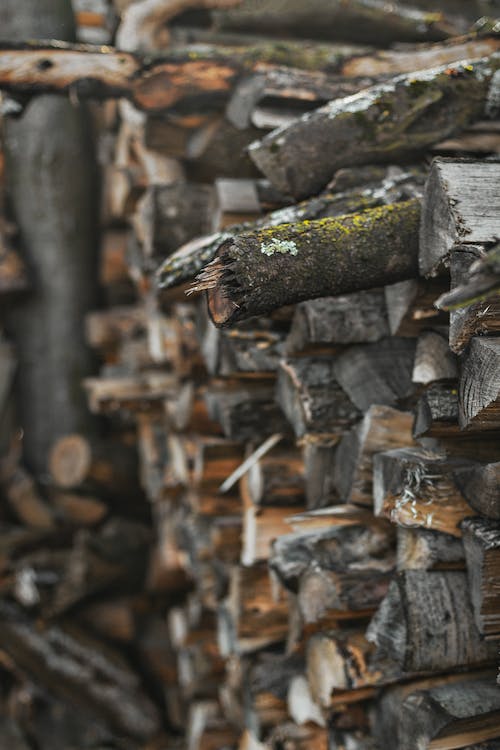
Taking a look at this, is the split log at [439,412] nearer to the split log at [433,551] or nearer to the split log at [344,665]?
the split log at [433,551]

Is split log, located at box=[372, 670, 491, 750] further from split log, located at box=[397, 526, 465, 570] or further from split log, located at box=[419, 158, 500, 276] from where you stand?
split log, located at box=[419, 158, 500, 276]

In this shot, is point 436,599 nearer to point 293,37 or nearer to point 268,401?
point 268,401

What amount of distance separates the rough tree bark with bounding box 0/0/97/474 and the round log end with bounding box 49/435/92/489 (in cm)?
19

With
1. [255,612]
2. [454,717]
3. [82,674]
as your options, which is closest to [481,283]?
[454,717]

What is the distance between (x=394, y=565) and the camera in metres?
1.96

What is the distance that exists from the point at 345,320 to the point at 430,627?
79 centimetres

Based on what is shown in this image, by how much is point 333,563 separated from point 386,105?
1.25m

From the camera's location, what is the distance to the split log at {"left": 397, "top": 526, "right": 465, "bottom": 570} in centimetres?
169

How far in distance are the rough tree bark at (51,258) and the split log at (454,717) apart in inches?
136

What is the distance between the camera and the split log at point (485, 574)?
1.54 metres

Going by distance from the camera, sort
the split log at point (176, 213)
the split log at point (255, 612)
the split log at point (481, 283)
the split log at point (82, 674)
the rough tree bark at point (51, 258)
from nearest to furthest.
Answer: the split log at point (481, 283)
the split log at point (255, 612)
the split log at point (176, 213)
the split log at point (82, 674)
the rough tree bark at point (51, 258)

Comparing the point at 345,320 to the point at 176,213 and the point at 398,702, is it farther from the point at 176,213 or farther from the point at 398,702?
the point at 176,213

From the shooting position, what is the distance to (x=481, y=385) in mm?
Result: 1471

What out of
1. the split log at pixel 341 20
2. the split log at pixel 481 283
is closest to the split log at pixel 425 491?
the split log at pixel 481 283
